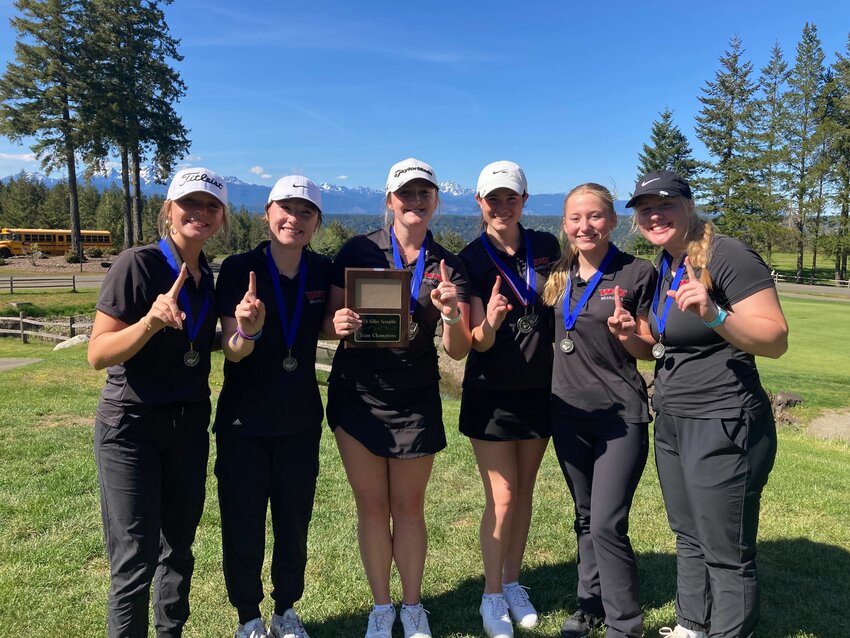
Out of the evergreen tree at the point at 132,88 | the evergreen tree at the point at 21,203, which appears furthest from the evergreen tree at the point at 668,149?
the evergreen tree at the point at 21,203

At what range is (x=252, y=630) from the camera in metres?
3.56

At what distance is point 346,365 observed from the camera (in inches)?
139

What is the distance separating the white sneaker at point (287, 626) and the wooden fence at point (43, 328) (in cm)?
2168

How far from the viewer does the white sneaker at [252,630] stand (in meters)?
3.55

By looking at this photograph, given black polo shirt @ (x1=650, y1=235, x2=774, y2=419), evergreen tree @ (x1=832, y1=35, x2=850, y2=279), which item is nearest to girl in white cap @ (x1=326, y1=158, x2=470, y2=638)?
black polo shirt @ (x1=650, y1=235, x2=774, y2=419)

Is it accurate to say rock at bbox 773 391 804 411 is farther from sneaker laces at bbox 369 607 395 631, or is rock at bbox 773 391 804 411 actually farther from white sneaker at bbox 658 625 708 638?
sneaker laces at bbox 369 607 395 631

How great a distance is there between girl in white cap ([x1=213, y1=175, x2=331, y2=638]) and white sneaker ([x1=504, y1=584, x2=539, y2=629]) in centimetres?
141

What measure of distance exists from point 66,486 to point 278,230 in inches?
173

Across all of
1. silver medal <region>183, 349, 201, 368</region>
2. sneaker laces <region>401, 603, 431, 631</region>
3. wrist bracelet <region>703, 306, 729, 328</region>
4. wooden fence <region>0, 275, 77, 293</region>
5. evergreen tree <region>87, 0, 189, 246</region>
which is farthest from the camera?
evergreen tree <region>87, 0, 189, 246</region>

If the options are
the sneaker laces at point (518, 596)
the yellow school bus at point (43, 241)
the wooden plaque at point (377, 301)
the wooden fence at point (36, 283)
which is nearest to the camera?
the wooden plaque at point (377, 301)

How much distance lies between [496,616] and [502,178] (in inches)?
112

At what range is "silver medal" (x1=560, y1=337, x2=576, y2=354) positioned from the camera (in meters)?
3.61

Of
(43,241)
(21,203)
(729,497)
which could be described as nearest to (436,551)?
(729,497)

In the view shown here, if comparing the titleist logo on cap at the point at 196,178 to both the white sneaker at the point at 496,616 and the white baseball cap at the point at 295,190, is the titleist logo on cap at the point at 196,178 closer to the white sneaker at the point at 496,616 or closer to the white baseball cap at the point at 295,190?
the white baseball cap at the point at 295,190
